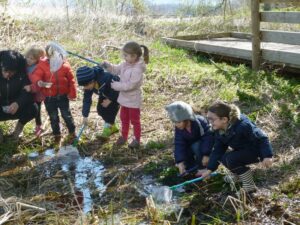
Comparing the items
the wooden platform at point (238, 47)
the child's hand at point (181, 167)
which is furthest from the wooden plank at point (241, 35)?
the child's hand at point (181, 167)

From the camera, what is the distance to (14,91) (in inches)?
236

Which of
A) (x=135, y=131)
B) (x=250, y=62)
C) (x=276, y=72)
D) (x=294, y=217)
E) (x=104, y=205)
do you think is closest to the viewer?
(x=294, y=217)

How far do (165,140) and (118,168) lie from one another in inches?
35.4

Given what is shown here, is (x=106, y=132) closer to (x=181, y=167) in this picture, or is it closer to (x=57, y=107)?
(x=57, y=107)

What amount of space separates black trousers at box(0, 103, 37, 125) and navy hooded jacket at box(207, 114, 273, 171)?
2.80m

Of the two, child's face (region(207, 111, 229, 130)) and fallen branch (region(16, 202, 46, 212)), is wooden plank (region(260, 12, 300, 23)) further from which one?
fallen branch (region(16, 202, 46, 212))

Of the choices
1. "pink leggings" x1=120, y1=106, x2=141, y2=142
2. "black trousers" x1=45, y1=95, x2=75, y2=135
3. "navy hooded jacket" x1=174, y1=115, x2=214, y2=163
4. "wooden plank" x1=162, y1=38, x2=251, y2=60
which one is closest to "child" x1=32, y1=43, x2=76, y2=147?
"black trousers" x1=45, y1=95, x2=75, y2=135

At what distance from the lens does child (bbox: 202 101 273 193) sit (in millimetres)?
4023

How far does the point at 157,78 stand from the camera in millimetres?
8539

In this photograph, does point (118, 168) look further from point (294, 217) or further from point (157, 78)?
point (157, 78)

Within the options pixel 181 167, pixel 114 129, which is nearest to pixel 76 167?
pixel 114 129

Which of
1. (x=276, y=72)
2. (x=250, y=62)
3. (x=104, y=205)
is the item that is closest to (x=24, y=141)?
(x=104, y=205)

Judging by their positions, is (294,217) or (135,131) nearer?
(294,217)

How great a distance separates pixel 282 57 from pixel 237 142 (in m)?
4.53
